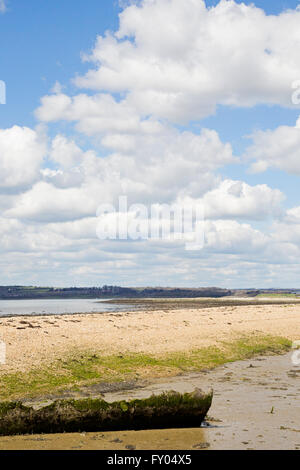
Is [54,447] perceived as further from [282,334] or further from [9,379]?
[282,334]

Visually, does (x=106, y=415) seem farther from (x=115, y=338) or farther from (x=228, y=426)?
(x=115, y=338)

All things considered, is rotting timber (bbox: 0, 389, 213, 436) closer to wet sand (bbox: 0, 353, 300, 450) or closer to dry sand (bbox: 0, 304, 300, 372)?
wet sand (bbox: 0, 353, 300, 450)

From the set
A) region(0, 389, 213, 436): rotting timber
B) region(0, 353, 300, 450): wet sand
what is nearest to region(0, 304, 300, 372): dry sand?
region(0, 353, 300, 450): wet sand

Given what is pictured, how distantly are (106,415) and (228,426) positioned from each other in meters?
5.20

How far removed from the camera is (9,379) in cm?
2769

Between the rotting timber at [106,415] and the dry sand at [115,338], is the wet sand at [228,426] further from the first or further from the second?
the dry sand at [115,338]

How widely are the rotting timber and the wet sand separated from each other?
1.30 ft

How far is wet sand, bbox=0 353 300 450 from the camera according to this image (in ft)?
56.1

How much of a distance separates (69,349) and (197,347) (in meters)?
11.5

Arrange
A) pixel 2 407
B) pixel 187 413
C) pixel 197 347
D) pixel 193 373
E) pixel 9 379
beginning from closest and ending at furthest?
1. pixel 2 407
2. pixel 187 413
3. pixel 9 379
4. pixel 193 373
5. pixel 197 347

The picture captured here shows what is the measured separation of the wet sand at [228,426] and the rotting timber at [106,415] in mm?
397
